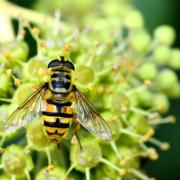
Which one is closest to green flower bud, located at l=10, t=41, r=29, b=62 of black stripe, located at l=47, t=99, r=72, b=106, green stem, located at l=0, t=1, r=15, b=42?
green stem, located at l=0, t=1, r=15, b=42

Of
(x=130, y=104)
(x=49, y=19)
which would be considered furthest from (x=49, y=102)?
(x=49, y=19)

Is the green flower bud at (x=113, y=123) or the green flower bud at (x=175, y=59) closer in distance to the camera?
the green flower bud at (x=113, y=123)

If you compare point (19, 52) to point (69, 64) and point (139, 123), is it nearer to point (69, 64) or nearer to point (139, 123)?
point (69, 64)

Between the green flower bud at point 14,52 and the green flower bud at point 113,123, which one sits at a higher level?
the green flower bud at point 14,52

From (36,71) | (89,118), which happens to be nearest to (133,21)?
(36,71)

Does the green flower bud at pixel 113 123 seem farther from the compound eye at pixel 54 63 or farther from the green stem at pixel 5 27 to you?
the green stem at pixel 5 27

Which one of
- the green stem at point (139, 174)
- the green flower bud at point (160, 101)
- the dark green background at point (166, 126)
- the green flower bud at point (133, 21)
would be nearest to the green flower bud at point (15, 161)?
the green stem at point (139, 174)
